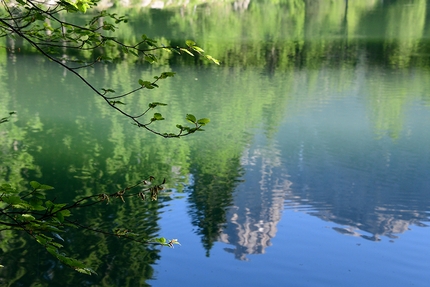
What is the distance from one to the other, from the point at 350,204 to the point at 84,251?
13.0 feet

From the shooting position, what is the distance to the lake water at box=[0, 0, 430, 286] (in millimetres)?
6039

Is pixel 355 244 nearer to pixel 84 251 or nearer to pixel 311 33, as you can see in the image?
pixel 84 251

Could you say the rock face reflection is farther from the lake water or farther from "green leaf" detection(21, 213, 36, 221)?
"green leaf" detection(21, 213, 36, 221)

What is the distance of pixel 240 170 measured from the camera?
9156mm

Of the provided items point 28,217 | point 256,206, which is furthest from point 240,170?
point 28,217

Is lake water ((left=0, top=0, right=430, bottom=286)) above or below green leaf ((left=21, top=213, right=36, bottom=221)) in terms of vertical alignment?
below

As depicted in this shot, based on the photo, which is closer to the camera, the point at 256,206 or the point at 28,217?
the point at 28,217

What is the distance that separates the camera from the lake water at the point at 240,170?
19.8ft

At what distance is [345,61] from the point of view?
2225 centimetres

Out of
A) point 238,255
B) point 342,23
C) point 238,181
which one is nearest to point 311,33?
point 342,23

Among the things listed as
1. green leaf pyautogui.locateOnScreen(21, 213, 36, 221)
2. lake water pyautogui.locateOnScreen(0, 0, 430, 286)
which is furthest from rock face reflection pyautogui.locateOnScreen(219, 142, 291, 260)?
green leaf pyautogui.locateOnScreen(21, 213, 36, 221)

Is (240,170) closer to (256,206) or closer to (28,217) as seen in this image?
(256,206)

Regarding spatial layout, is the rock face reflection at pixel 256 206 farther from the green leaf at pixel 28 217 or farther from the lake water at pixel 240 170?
the green leaf at pixel 28 217

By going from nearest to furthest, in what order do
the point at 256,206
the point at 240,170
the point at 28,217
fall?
1. the point at 28,217
2. the point at 256,206
3. the point at 240,170
